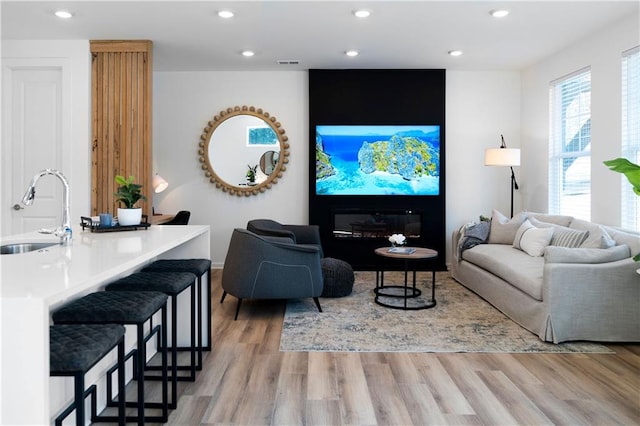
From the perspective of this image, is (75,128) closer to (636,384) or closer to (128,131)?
(128,131)

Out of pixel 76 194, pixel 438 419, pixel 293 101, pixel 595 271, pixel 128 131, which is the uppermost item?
pixel 293 101

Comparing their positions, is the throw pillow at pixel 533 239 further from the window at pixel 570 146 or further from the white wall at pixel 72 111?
the white wall at pixel 72 111

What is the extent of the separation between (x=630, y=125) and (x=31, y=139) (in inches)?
239

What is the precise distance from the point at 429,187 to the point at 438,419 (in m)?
4.45

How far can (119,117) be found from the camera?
5234 mm

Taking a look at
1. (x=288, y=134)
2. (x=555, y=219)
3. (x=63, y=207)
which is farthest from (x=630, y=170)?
(x=288, y=134)

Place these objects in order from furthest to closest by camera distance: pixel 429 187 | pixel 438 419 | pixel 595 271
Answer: pixel 429 187, pixel 595 271, pixel 438 419

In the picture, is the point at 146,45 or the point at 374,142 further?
the point at 374,142

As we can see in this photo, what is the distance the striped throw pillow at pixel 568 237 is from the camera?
4.30 m

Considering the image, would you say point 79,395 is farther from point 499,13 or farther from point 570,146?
point 570,146

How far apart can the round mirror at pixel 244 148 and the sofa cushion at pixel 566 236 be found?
344cm

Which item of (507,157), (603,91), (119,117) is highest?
(603,91)

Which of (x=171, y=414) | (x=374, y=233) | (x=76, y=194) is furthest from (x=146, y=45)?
(x=171, y=414)

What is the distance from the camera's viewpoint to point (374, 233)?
21.7 feet
